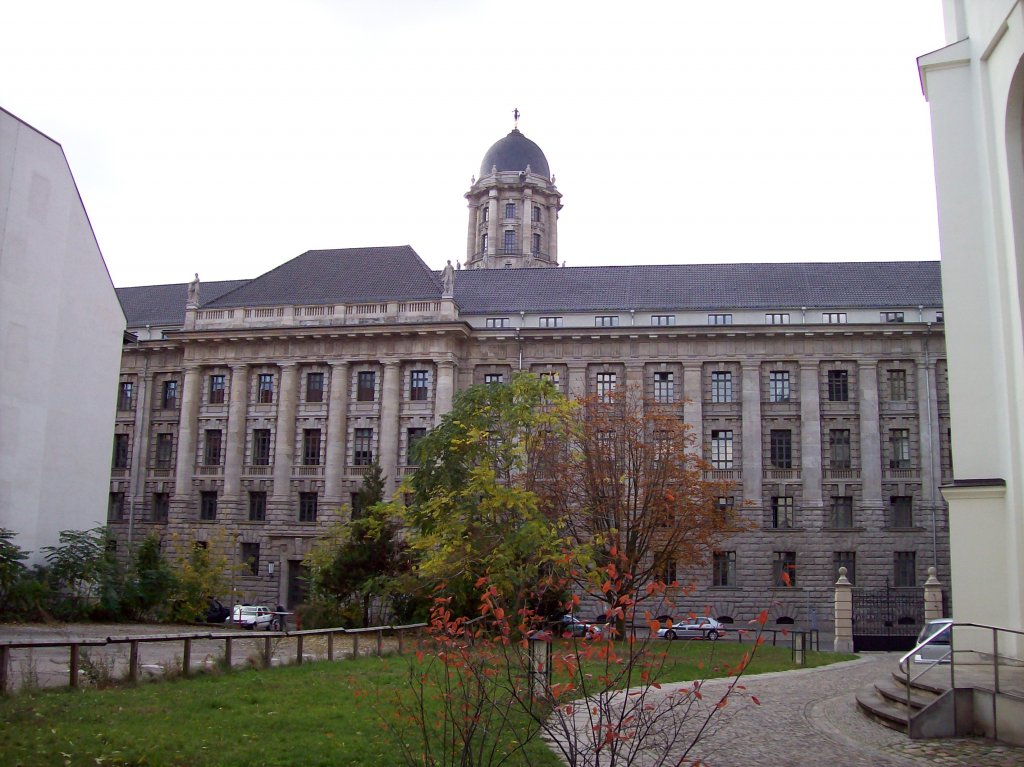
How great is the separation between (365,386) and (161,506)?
13729mm

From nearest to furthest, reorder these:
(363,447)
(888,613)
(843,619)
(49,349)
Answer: (843,619)
(49,349)
(888,613)
(363,447)

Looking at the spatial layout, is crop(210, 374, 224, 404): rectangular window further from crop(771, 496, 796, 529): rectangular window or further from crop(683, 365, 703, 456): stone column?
crop(771, 496, 796, 529): rectangular window

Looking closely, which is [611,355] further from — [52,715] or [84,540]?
[52,715]

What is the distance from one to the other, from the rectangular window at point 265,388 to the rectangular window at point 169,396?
19.1ft

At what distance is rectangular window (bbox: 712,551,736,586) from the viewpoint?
5012 centimetres

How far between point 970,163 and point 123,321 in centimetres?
3084

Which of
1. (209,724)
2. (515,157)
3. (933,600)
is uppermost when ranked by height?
(515,157)

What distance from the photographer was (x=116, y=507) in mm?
57219

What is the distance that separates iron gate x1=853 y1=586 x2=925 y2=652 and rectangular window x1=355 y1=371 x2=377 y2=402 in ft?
86.3

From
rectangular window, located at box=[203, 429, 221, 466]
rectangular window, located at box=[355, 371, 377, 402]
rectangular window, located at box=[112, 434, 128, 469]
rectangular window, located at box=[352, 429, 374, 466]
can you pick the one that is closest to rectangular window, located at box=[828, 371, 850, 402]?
rectangular window, located at box=[355, 371, 377, 402]

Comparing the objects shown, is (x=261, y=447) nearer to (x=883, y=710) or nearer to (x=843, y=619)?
(x=843, y=619)

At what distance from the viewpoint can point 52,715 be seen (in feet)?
39.3

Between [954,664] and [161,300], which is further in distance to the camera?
[161,300]

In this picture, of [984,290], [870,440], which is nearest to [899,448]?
[870,440]
